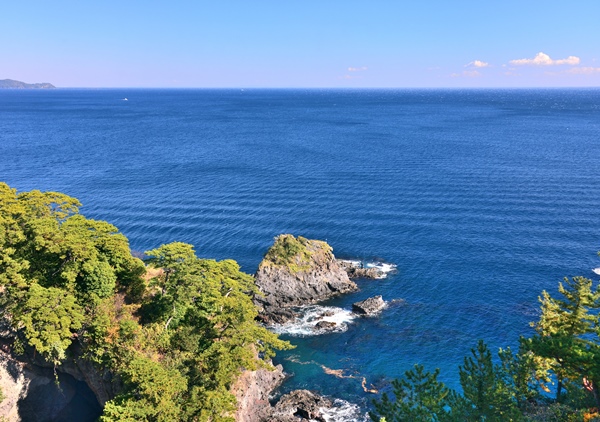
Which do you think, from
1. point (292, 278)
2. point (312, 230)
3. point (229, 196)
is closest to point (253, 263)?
point (292, 278)

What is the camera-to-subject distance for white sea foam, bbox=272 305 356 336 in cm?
6562

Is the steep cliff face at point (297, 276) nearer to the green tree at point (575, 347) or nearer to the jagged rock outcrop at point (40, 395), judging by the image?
the jagged rock outcrop at point (40, 395)

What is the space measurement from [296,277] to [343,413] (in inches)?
1121

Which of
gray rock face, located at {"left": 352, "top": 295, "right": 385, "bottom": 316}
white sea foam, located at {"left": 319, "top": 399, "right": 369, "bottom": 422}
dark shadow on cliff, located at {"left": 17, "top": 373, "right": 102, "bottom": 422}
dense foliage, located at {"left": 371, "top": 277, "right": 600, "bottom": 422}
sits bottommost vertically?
white sea foam, located at {"left": 319, "top": 399, "right": 369, "bottom": 422}

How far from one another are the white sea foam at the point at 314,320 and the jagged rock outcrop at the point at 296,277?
9.95 feet

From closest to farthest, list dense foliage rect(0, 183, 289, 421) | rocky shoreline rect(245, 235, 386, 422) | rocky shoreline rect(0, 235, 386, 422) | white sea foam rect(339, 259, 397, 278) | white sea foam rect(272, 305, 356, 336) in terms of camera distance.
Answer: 1. dense foliage rect(0, 183, 289, 421)
2. rocky shoreline rect(0, 235, 386, 422)
3. white sea foam rect(272, 305, 356, 336)
4. rocky shoreline rect(245, 235, 386, 422)
5. white sea foam rect(339, 259, 397, 278)

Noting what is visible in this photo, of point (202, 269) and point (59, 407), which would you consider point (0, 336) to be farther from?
point (202, 269)

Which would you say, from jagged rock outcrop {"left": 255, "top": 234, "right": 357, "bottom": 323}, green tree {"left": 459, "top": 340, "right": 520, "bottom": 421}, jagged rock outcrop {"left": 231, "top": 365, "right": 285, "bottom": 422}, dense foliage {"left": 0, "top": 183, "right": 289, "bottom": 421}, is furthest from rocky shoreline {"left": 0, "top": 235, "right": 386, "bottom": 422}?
green tree {"left": 459, "top": 340, "right": 520, "bottom": 421}

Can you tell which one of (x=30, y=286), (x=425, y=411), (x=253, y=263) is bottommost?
(x=253, y=263)

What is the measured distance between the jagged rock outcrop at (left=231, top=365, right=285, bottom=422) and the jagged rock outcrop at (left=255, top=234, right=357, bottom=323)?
16619 millimetres

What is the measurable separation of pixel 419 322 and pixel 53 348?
165 ft

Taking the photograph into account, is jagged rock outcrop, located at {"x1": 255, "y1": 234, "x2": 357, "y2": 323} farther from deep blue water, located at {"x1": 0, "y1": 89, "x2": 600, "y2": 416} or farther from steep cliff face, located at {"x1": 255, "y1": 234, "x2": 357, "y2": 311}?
deep blue water, located at {"x1": 0, "y1": 89, "x2": 600, "y2": 416}

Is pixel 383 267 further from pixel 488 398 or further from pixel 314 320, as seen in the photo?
pixel 488 398

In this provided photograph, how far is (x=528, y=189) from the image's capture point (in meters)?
118
